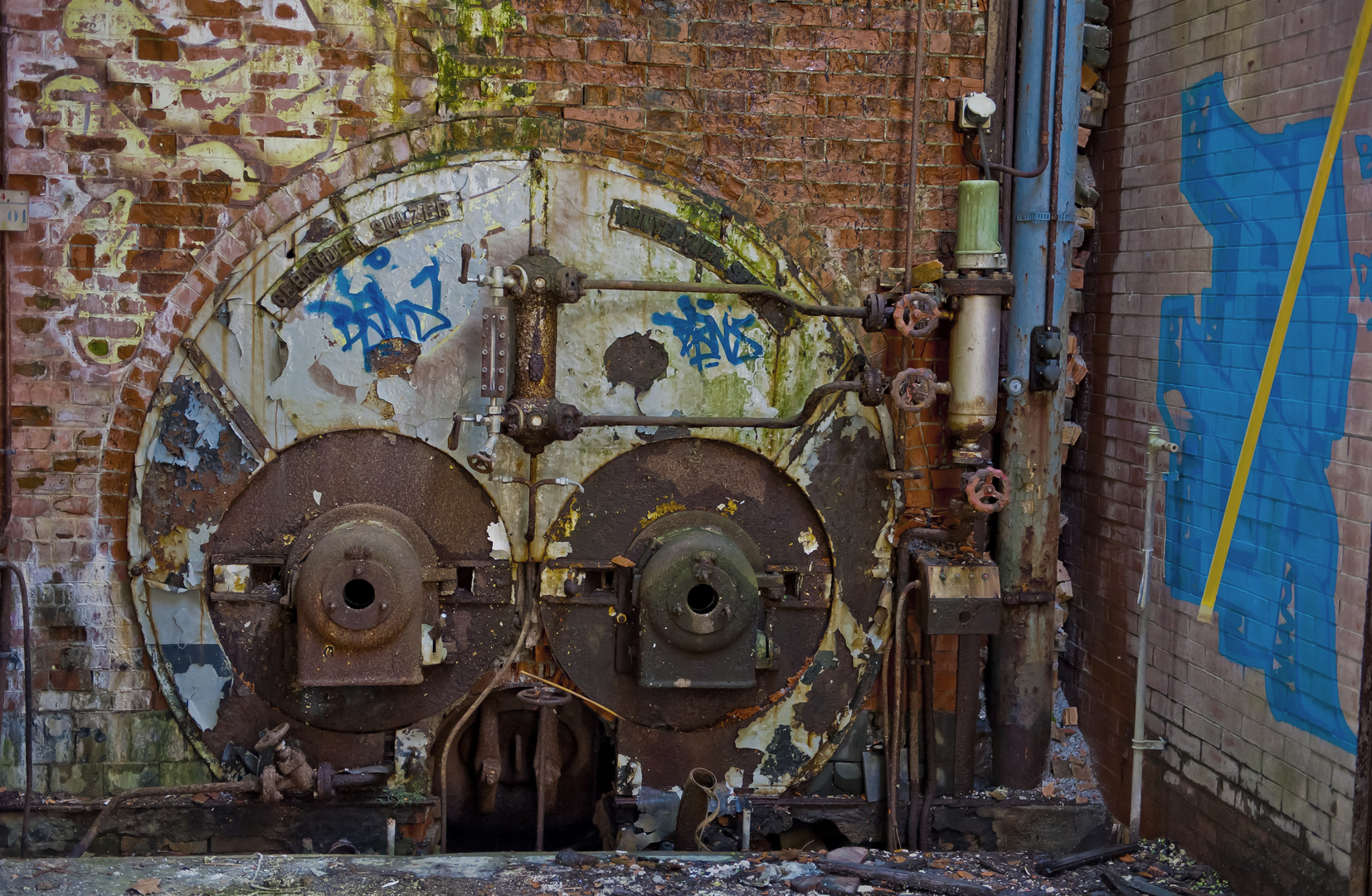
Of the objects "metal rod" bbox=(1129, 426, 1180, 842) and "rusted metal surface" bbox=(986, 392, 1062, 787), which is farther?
"rusted metal surface" bbox=(986, 392, 1062, 787)

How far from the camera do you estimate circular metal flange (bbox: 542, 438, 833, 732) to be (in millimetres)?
3914

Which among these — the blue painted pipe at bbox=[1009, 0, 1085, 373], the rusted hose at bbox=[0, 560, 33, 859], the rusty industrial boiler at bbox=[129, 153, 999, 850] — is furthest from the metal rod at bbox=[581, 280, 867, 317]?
the rusted hose at bbox=[0, 560, 33, 859]

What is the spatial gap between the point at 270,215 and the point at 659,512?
1.65 metres

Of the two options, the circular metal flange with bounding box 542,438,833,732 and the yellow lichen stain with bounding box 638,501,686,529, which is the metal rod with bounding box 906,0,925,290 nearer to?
the circular metal flange with bounding box 542,438,833,732

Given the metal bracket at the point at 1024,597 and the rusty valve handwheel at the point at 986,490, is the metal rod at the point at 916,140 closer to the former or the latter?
the rusty valve handwheel at the point at 986,490

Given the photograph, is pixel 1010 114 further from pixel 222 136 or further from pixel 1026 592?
pixel 222 136

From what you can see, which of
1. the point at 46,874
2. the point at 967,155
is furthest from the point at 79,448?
the point at 967,155

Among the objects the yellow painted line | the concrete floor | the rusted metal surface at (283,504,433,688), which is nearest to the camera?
the yellow painted line

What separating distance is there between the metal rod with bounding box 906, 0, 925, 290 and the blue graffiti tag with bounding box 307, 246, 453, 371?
1608 millimetres

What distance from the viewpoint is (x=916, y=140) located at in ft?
12.7

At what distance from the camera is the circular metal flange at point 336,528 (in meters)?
3.77

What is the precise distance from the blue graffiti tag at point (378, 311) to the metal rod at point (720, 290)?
527mm

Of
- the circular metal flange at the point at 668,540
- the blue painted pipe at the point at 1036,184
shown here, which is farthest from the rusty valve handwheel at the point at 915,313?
the circular metal flange at the point at 668,540

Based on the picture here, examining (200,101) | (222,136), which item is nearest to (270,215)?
(222,136)
